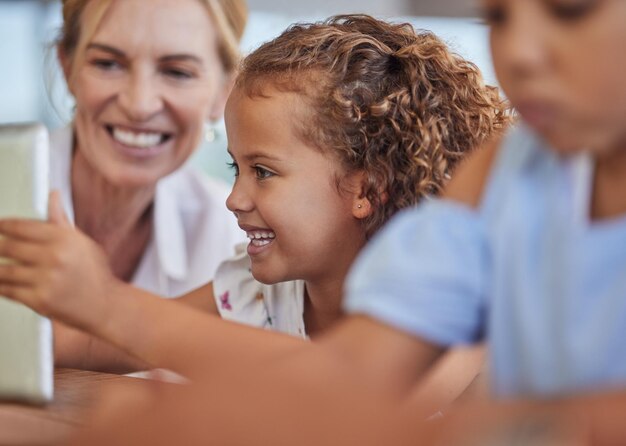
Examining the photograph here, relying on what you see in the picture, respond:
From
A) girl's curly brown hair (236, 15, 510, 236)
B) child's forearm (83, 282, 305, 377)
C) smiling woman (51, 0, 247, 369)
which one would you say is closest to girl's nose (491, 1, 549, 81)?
child's forearm (83, 282, 305, 377)

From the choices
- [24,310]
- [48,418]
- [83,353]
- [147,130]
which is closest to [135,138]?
[147,130]

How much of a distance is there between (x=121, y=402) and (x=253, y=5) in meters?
3.91

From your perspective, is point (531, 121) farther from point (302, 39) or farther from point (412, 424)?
point (302, 39)

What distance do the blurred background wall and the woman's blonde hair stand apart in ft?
0.47

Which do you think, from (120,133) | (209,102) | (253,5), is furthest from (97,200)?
(253,5)

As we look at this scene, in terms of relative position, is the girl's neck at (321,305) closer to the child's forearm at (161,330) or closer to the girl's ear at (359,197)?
the girl's ear at (359,197)

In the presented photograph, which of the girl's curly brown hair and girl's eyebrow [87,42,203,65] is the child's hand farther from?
girl's eyebrow [87,42,203,65]

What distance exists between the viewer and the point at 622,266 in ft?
1.82

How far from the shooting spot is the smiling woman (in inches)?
65.0

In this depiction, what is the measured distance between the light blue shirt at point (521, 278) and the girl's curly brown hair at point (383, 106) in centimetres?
60

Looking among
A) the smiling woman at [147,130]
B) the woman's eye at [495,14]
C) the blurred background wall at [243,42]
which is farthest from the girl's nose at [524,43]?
the blurred background wall at [243,42]

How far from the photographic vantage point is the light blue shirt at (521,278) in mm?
558

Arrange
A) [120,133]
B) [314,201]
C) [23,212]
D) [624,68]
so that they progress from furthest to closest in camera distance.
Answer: [120,133]
[314,201]
[23,212]
[624,68]

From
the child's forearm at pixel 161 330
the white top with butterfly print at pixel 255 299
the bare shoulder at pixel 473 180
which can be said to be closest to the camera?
the bare shoulder at pixel 473 180
